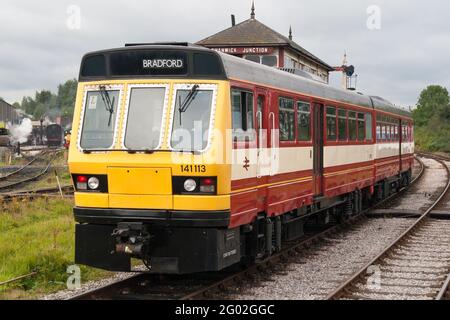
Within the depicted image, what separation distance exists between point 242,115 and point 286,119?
200 cm

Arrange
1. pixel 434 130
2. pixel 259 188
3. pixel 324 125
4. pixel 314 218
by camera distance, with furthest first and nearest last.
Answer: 1. pixel 434 130
2. pixel 314 218
3. pixel 324 125
4. pixel 259 188

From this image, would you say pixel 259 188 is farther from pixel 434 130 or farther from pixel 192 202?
pixel 434 130

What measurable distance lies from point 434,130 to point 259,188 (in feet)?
234

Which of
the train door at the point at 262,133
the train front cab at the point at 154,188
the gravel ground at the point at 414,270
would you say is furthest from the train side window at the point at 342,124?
the train front cab at the point at 154,188

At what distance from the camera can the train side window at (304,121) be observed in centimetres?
1166

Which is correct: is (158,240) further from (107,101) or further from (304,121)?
(304,121)

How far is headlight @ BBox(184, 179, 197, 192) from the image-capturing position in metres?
8.24

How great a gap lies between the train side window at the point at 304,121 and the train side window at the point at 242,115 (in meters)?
2.48

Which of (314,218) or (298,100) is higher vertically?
(298,100)

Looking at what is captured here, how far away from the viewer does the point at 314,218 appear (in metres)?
14.9

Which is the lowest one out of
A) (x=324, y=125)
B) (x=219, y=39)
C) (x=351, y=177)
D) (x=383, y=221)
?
(x=383, y=221)

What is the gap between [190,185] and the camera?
8.25 meters
